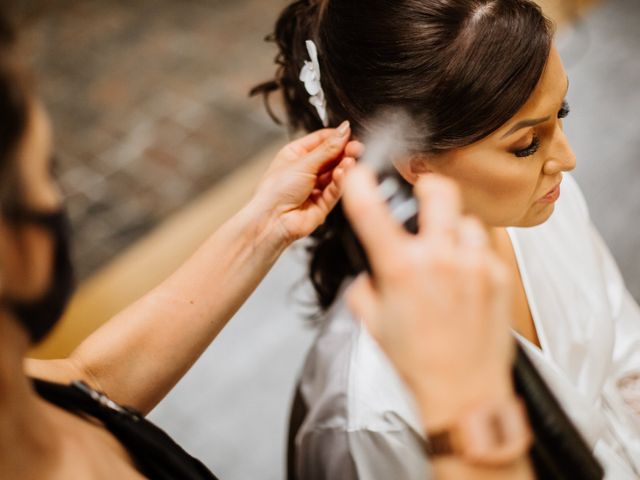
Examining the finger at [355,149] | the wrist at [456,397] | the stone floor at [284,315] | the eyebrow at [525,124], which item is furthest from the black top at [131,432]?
the stone floor at [284,315]

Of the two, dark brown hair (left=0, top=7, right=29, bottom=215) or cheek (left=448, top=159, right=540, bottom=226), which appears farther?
cheek (left=448, top=159, right=540, bottom=226)

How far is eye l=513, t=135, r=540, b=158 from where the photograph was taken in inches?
42.8

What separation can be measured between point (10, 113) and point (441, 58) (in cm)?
69

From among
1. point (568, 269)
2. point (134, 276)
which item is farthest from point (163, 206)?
point (568, 269)

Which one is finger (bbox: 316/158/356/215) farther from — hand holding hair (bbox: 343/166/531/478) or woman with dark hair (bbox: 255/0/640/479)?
hand holding hair (bbox: 343/166/531/478)

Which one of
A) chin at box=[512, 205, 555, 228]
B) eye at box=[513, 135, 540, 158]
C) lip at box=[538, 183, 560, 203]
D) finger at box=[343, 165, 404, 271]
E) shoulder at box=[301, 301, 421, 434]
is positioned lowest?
shoulder at box=[301, 301, 421, 434]

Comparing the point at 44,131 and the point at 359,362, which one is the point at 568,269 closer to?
the point at 359,362

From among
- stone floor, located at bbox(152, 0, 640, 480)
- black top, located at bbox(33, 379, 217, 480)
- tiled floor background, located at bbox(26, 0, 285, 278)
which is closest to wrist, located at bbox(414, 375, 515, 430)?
black top, located at bbox(33, 379, 217, 480)

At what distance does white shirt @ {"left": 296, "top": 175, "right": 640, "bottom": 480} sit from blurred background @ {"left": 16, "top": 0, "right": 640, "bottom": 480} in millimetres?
737

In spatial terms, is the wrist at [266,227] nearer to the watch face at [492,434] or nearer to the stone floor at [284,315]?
the watch face at [492,434]

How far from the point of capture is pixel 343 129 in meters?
1.17

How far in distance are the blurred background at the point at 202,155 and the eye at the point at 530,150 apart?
0.81m

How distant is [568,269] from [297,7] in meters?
0.84

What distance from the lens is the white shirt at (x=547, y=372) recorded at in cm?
118
